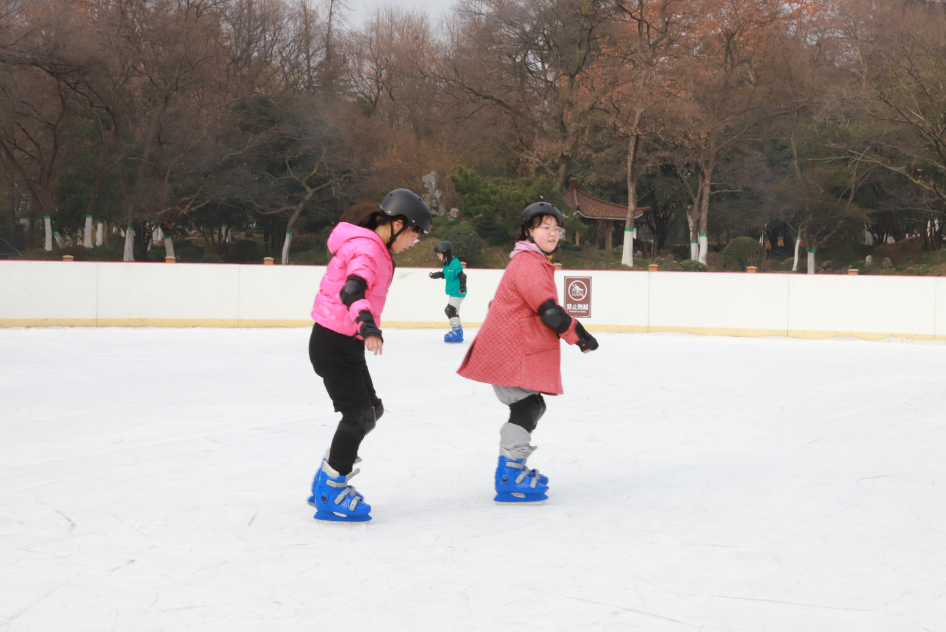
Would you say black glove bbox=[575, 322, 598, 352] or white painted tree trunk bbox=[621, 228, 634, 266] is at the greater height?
white painted tree trunk bbox=[621, 228, 634, 266]

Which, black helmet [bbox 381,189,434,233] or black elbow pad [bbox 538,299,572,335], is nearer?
black helmet [bbox 381,189,434,233]

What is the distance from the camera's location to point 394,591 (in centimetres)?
264

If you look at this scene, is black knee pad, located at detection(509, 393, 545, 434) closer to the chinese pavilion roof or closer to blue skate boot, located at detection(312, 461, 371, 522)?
blue skate boot, located at detection(312, 461, 371, 522)

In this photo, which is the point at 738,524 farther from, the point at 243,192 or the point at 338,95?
the point at 338,95

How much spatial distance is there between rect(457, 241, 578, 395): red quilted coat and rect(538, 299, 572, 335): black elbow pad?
0.18 feet

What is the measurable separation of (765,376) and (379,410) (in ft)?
19.0

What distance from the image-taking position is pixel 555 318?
3537mm

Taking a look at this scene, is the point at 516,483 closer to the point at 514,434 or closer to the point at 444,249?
the point at 514,434

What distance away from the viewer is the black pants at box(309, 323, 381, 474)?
11.1 feet

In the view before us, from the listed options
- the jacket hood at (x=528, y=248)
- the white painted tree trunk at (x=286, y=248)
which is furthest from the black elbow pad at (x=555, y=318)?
the white painted tree trunk at (x=286, y=248)

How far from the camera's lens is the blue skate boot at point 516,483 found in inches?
148

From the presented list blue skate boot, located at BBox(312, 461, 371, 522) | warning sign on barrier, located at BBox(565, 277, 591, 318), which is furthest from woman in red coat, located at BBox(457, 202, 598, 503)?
warning sign on barrier, located at BBox(565, 277, 591, 318)

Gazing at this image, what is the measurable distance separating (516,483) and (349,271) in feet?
4.14

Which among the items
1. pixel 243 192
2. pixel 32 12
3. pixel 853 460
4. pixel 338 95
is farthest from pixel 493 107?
pixel 853 460
